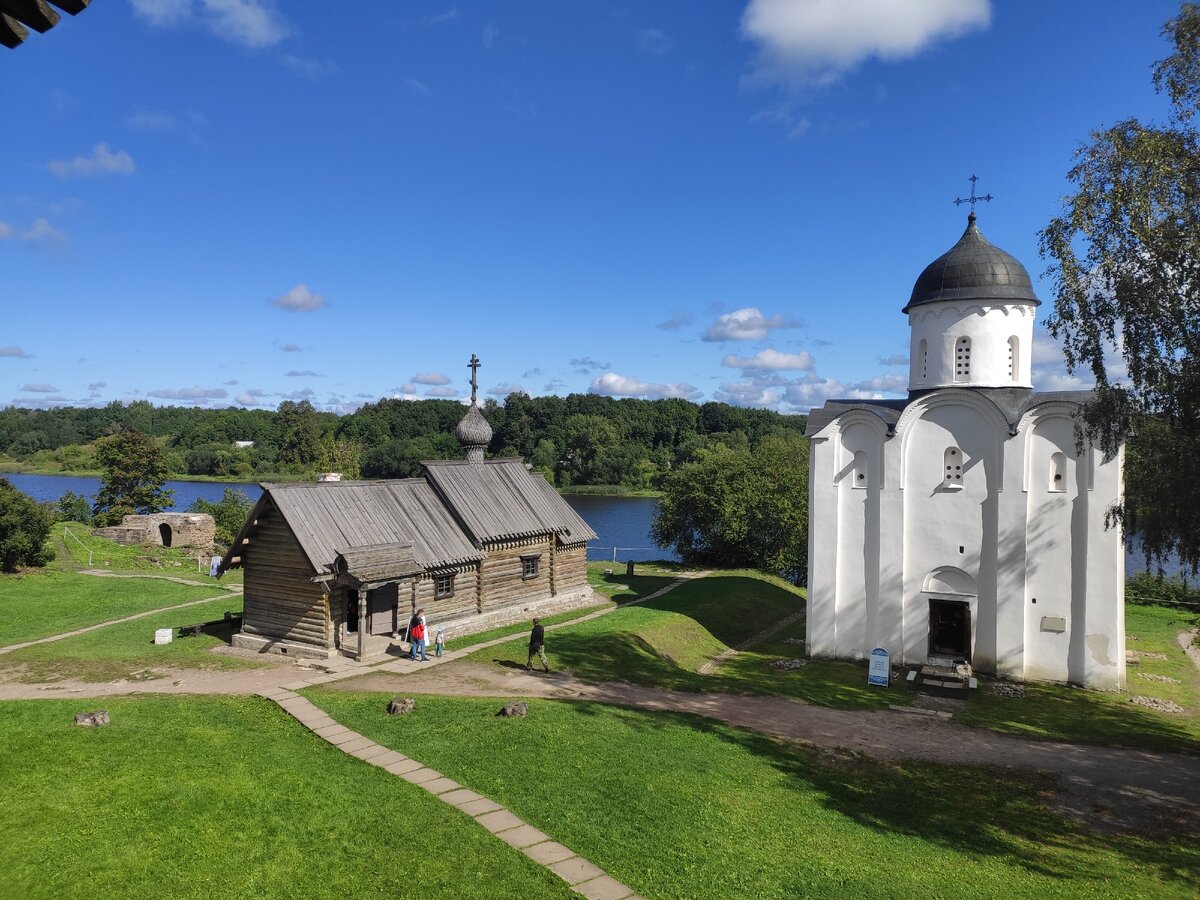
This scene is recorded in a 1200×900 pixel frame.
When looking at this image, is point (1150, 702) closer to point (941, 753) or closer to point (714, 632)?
point (941, 753)

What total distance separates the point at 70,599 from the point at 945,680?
1076 inches

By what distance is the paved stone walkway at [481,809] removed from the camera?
856 centimetres

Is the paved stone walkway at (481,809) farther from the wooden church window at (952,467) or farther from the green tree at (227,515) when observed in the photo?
the green tree at (227,515)

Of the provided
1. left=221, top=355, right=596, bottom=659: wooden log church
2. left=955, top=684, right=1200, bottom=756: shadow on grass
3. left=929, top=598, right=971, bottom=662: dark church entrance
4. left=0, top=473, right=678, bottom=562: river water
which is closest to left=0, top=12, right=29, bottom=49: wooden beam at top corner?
left=221, top=355, right=596, bottom=659: wooden log church

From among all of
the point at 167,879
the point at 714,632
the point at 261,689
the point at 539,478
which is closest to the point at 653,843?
the point at 167,879

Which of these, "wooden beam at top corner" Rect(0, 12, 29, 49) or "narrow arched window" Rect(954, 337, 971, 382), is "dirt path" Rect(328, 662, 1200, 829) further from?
"wooden beam at top corner" Rect(0, 12, 29, 49)

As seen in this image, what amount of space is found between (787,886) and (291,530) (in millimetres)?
14184

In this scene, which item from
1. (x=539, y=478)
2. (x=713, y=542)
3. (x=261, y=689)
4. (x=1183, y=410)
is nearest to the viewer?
(x=1183, y=410)

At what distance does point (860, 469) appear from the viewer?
22.2m

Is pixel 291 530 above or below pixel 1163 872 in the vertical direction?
above

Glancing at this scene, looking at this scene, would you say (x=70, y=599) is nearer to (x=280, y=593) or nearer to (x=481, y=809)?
(x=280, y=593)

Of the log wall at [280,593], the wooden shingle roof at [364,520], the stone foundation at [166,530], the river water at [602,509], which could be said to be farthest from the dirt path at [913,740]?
the stone foundation at [166,530]

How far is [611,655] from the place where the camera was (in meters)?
20.0

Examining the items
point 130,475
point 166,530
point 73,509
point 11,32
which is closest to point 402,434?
point 73,509
